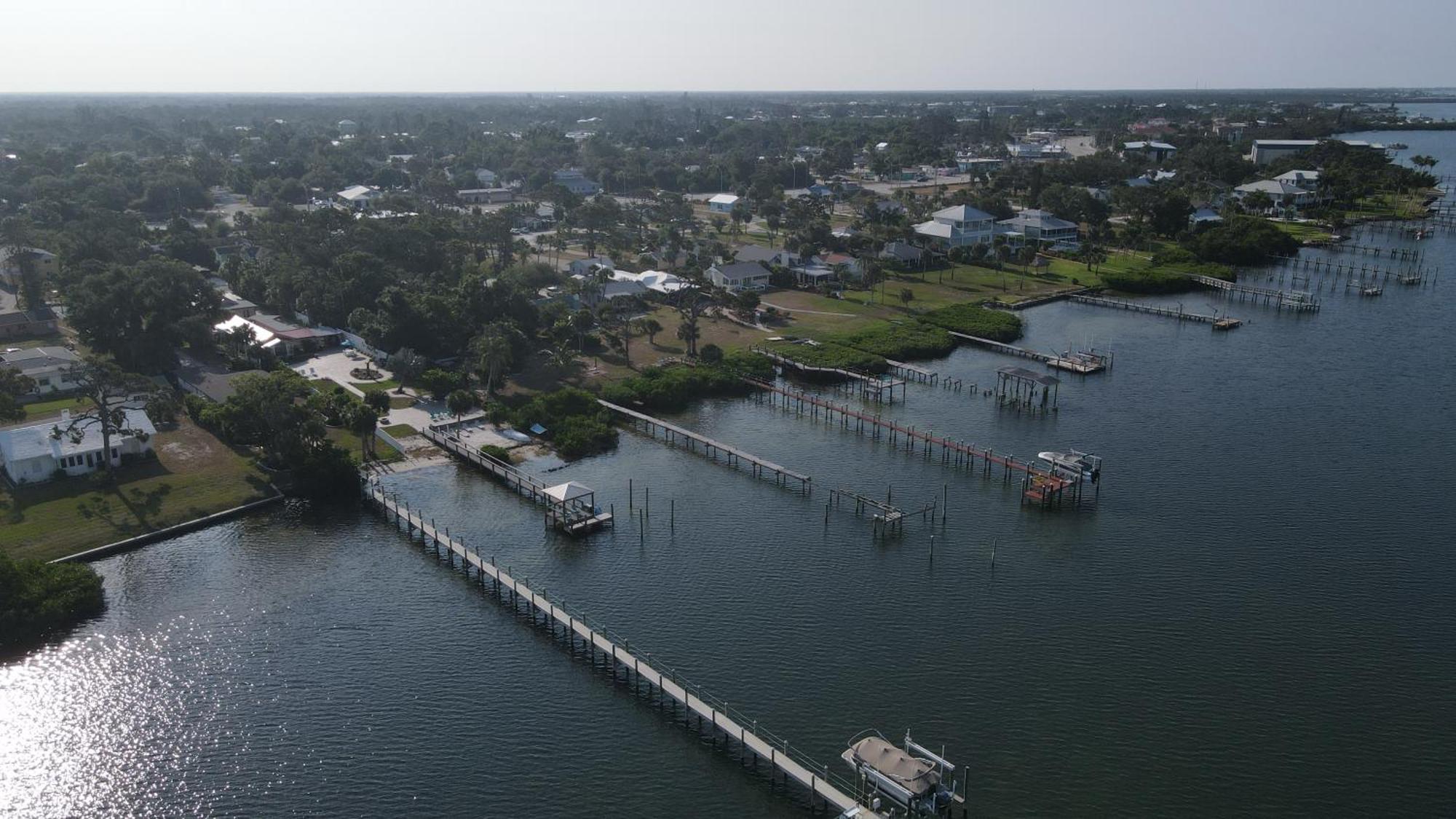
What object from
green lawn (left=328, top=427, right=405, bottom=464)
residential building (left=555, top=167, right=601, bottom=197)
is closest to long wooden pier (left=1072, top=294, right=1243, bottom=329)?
green lawn (left=328, top=427, right=405, bottom=464)

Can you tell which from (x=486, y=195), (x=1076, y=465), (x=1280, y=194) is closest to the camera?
(x=1076, y=465)

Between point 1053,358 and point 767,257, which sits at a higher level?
point 767,257

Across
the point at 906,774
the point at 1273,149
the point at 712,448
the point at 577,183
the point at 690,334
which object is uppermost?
the point at 1273,149

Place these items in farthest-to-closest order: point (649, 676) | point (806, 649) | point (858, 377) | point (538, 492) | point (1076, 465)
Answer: point (858, 377), point (1076, 465), point (538, 492), point (806, 649), point (649, 676)

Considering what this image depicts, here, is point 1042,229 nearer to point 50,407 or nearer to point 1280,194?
point 1280,194

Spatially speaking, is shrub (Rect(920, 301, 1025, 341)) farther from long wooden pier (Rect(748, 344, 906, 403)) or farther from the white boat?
the white boat

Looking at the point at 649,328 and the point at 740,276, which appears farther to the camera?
the point at 740,276

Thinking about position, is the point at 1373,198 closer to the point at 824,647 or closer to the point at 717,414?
the point at 717,414

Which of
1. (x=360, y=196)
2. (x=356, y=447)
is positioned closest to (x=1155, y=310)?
(x=356, y=447)

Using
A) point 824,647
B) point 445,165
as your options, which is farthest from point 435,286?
point 445,165
